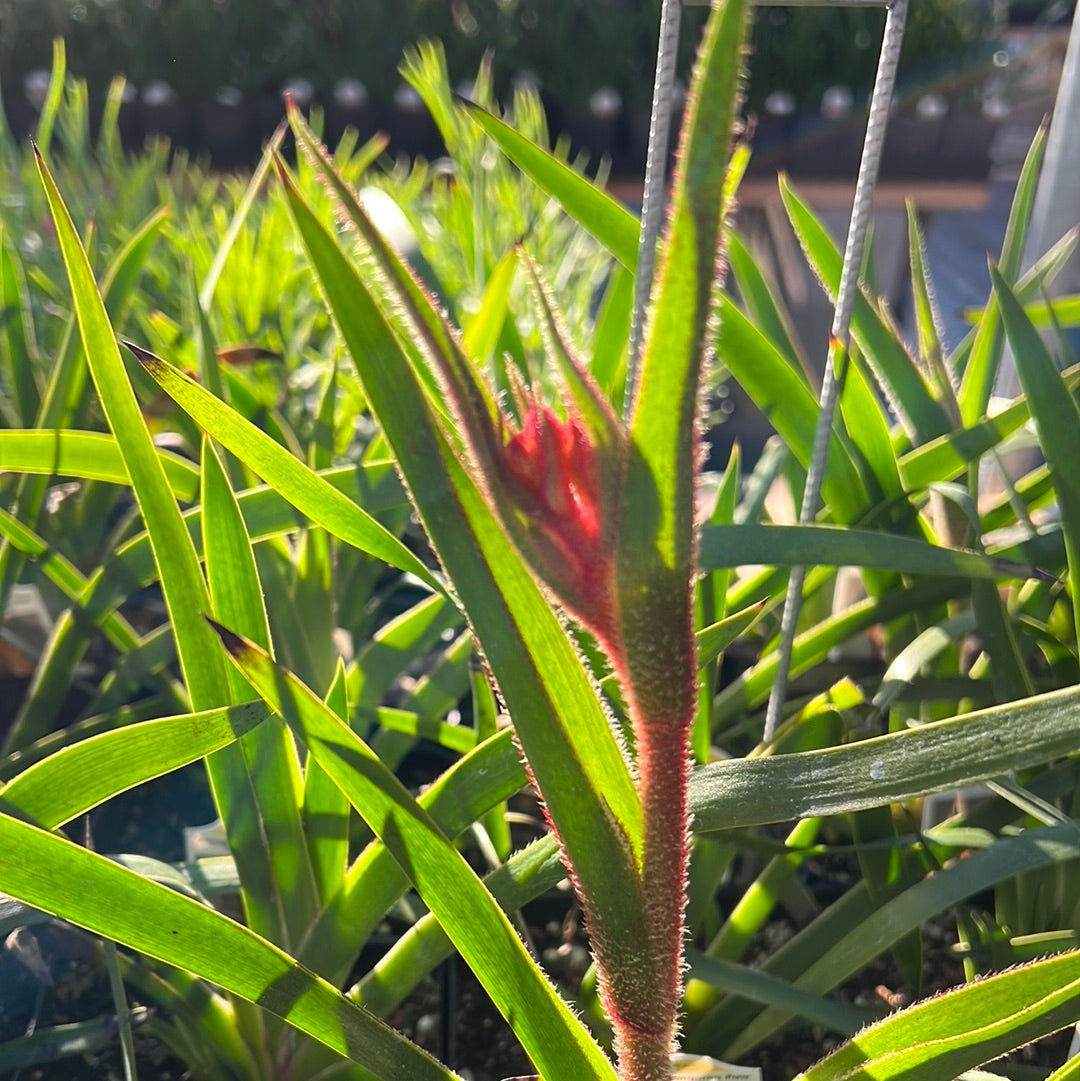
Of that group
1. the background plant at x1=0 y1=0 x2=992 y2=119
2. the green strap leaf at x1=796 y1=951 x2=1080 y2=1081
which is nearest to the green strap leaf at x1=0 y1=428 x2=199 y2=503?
the green strap leaf at x1=796 y1=951 x2=1080 y2=1081

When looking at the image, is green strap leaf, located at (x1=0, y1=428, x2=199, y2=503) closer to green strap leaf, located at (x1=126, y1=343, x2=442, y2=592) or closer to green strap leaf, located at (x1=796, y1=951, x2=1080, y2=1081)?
green strap leaf, located at (x1=126, y1=343, x2=442, y2=592)

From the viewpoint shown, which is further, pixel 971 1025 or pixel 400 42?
pixel 400 42

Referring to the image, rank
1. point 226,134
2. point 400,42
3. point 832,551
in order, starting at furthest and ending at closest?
point 400,42 → point 226,134 → point 832,551

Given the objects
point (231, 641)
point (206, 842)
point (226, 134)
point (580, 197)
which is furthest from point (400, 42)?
point (231, 641)

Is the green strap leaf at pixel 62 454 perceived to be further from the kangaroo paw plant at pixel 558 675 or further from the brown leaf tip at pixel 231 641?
the brown leaf tip at pixel 231 641

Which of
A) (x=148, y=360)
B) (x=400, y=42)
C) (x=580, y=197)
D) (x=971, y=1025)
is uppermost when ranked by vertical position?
(x=400, y=42)

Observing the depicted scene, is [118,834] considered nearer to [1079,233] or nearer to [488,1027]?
[488,1027]

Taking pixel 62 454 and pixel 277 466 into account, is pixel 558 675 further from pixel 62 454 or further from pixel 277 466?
pixel 62 454

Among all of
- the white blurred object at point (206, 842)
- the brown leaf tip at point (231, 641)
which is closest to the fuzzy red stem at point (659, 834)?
the brown leaf tip at point (231, 641)

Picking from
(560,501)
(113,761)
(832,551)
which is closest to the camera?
(560,501)

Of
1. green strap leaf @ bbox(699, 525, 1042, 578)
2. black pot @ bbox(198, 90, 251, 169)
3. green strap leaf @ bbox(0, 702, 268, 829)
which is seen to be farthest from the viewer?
black pot @ bbox(198, 90, 251, 169)

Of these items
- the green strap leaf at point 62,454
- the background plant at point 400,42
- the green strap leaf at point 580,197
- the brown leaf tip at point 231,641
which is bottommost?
the brown leaf tip at point 231,641
